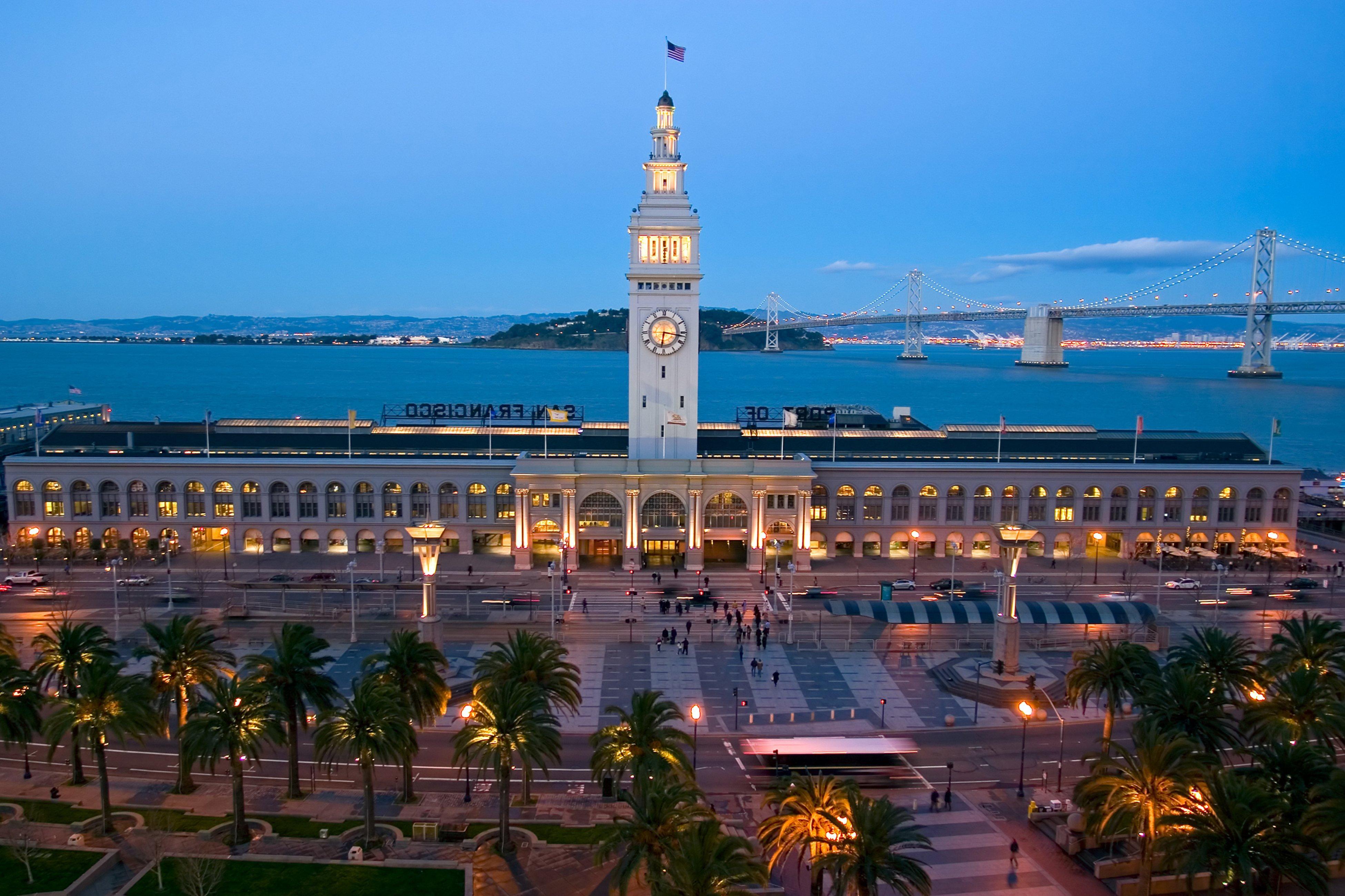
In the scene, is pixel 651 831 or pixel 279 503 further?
pixel 279 503

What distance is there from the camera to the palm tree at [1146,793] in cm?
3253

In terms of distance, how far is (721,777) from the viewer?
4434 centimetres

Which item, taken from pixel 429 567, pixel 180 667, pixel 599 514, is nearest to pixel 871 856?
pixel 180 667

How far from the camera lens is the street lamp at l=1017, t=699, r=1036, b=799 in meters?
43.4

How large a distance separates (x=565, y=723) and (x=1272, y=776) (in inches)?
1208

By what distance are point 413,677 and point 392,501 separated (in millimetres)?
46908

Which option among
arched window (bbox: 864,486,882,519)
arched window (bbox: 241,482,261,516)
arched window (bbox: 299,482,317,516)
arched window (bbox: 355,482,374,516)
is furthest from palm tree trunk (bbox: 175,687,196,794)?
arched window (bbox: 864,486,882,519)

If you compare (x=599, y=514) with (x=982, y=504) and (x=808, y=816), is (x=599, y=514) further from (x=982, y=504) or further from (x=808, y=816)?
(x=808, y=816)

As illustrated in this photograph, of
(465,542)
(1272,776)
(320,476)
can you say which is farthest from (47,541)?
(1272,776)

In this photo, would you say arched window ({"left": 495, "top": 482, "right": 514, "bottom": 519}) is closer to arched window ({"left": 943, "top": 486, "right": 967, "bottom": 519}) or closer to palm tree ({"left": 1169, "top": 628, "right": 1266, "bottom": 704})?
arched window ({"left": 943, "top": 486, "right": 967, "bottom": 519})

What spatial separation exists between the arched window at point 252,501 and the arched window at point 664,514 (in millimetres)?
33309

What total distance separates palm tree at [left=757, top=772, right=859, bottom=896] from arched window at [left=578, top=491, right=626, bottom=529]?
50.4 metres

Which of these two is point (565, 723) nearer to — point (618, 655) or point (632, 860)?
point (618, 655)

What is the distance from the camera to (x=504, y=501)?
86.5 m
